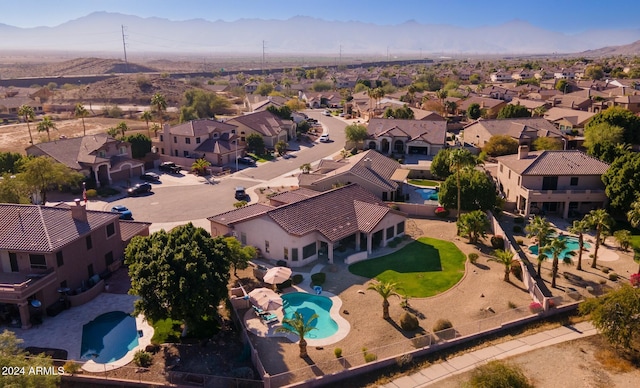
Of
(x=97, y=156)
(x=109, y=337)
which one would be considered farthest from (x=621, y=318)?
(x=97, y=156)

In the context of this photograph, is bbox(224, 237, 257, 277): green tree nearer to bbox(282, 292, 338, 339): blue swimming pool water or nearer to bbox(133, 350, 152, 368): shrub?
bbox(282, 292, 338, 339): blue swimming pool water

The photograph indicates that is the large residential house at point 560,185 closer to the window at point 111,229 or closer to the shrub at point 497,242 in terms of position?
the shrub at point 497,242

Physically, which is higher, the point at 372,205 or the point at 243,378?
the point at 372,205

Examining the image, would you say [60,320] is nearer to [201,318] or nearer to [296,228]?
[201,318]

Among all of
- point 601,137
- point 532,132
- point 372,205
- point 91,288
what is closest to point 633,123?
point 601,137

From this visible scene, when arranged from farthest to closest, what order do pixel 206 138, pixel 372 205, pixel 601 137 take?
pixel 206 138, pixel 601 137, pixel 372 205

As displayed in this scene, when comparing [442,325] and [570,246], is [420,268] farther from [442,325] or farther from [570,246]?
[570,246]

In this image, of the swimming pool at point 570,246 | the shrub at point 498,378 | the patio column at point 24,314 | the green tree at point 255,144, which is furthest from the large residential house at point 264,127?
the shrub at point 498,378
